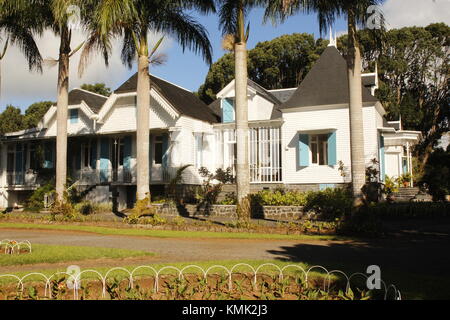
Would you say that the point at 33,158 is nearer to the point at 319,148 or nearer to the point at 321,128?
the point at 319,148

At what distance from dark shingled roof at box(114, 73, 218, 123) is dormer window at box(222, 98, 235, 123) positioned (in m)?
0.96

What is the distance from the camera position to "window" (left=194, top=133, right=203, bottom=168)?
2410 centimetres

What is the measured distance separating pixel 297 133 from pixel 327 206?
703cm

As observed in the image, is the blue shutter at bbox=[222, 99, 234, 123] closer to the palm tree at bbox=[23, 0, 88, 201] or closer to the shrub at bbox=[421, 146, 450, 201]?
the palm tree at bbox=[23, 0, 88, 201]

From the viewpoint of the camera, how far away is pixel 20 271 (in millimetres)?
7652

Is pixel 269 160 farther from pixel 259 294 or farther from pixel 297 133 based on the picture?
pixel 259 294

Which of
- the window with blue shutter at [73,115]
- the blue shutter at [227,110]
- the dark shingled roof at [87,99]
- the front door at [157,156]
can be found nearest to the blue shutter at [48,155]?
the window with blue shutter at [73,115]

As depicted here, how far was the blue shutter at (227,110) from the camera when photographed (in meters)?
25.7

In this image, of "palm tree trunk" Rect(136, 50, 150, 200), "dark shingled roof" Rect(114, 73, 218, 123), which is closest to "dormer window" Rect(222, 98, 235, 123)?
"dark shingled roof" Rect(114, 73, 218, 123)

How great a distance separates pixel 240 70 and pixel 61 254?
897 centimetres

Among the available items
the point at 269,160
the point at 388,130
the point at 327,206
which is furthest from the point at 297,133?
the point at 327,206

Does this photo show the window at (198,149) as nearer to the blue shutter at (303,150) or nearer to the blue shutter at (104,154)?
the blue shutter at (104,154)

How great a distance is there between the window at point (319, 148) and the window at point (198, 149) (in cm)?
637

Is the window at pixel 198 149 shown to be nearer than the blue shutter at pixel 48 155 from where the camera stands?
Yes
